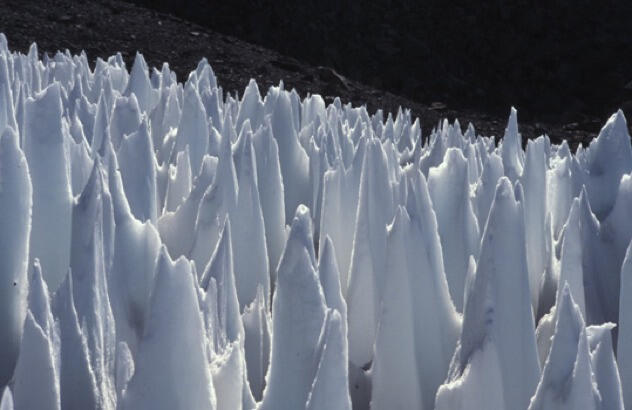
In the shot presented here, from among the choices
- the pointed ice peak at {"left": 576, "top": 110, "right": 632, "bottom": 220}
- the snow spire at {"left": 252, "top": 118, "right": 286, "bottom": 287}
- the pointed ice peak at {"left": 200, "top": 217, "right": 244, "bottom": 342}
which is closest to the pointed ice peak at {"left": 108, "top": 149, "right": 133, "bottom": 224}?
the pointed ice peak at {"left": 200, "top": 217, "right": 244, "bottom": 342}

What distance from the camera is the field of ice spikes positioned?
655 mm

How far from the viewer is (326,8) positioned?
13.0 m

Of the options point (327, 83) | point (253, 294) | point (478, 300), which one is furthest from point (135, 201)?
point (327, 83)

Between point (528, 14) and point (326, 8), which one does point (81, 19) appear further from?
point (528, 14)

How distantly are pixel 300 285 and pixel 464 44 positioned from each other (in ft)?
44.5

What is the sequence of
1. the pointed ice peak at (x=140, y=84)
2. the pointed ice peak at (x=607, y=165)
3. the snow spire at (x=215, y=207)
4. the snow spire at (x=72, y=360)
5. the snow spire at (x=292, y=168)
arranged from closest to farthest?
the snow spire at (x=72, y=360), the snow spire at (x=215, y=207), the pointed ice peak at (x=607, y=165), the snow spire at (x=292, y=168), the pointed ice peak at (x=140, y=84)

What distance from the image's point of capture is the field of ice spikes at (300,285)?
2.15 ft

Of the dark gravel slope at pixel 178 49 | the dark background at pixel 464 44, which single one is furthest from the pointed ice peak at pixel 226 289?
the dark background at pixel 464 44

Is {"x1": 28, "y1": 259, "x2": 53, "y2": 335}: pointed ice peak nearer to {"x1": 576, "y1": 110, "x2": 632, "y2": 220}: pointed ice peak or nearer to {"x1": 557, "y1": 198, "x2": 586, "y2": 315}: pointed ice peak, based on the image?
{"x1": 557, "y1": 198, "x2": 586, "y2": 315}: pointed ice peak

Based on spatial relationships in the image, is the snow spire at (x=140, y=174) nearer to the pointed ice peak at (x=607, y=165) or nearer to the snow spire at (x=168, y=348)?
the snow spire at (x=168, y=348)

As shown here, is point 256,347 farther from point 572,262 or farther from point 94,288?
point 572,262

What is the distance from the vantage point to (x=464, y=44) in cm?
1378

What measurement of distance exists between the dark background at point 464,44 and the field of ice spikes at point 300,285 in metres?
11.0

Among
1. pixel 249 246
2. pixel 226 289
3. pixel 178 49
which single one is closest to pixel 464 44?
pixel 178 49
